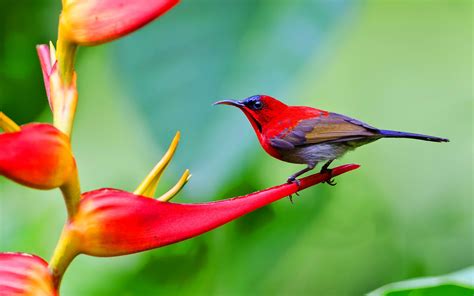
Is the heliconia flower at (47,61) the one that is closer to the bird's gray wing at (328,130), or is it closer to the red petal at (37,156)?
the red petal at (37,156)

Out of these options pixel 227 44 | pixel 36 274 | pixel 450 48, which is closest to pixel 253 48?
pixel 227 44

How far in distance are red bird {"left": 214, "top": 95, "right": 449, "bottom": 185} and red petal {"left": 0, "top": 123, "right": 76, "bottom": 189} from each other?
22cm

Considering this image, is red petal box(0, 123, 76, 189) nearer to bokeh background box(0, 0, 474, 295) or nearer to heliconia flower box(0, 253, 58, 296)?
heliconia flower box(0, 253, 58, 296)

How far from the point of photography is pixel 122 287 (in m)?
0.94

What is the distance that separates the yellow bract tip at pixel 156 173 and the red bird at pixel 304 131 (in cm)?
16

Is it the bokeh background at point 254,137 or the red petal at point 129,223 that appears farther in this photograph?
the bokeh background at point 254,137

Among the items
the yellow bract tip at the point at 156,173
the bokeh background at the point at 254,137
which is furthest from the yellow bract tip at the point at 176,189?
the bokeh background at the point at 254,137

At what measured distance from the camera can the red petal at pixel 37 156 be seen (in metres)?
0.41

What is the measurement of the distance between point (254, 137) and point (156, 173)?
0.49m

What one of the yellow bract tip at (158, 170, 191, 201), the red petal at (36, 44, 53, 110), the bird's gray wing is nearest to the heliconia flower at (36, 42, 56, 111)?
the red petal at (36, 44, 53, 110)

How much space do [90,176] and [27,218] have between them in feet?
0.32

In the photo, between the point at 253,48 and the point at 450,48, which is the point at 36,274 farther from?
the point at 450,48

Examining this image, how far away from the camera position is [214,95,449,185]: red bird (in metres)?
0.66

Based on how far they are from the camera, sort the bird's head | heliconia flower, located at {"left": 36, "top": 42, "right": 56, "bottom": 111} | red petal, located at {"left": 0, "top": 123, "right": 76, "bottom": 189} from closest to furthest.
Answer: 1. red petal, located at {"left": 0, "top": 123, "right": 76, "bottom": 189}
2. heliconia flower, located at {"left": 36, "top": 42, "right": 56, "bottom": 111}
3. the bird's head
